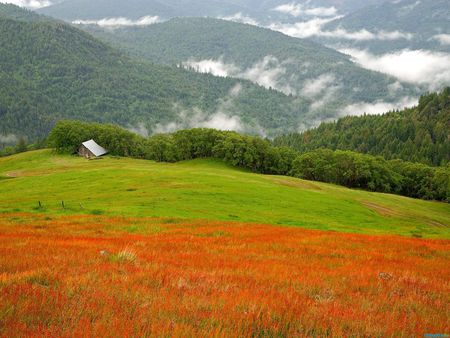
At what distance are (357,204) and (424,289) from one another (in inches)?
2449

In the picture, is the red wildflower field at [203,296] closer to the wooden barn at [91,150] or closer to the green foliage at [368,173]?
the green foliage at [368,173]

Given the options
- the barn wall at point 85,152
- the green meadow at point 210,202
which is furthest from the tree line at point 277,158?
the green meadow at point 210,202

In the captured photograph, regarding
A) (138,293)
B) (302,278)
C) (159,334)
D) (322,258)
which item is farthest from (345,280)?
(159,334)

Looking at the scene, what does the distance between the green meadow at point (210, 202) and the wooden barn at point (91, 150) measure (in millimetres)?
60365

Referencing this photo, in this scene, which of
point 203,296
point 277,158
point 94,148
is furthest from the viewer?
point 94,148

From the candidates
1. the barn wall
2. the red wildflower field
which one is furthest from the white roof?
the red wildflower field

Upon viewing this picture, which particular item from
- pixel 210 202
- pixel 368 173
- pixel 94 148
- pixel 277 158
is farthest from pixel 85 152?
pixel 210 202

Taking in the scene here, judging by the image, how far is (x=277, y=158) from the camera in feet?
468

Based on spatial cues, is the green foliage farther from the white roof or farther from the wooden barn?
the wooden barn

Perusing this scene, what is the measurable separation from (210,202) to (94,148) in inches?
4230

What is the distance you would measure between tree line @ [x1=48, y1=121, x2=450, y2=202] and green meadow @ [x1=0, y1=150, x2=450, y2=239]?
39938mm

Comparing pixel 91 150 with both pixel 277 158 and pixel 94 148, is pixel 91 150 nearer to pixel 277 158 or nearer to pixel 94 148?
pixel 94 148

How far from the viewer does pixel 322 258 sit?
1470cm

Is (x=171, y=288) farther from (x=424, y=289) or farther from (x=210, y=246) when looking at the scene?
(x=210, y=246)
